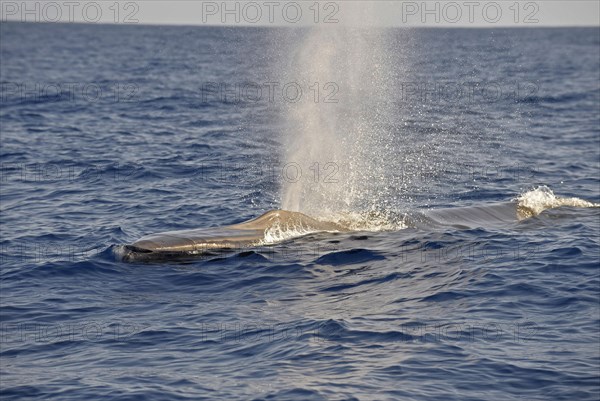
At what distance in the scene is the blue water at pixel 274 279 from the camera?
50.1 feet

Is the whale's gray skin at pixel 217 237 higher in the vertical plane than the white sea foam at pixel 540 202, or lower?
lower

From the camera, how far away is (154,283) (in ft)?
65.6

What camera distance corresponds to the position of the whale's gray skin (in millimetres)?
21562

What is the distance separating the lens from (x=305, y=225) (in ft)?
78.3

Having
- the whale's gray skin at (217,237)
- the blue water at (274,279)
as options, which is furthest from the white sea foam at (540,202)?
the whale's gray skin at (217,237)

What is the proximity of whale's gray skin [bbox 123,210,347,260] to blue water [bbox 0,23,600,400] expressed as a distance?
41 cm

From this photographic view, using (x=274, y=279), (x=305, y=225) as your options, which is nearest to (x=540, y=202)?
(x=305, y=225)

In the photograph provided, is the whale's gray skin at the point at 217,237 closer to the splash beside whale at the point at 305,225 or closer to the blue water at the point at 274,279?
the splash beside whale at the point at 305,225

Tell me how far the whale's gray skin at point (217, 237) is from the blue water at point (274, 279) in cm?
41

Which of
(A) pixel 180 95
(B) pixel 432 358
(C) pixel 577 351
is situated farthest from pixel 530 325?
(A) pixel 180 95

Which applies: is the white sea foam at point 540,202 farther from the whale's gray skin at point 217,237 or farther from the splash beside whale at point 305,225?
the whale's gray skin at point 217,237

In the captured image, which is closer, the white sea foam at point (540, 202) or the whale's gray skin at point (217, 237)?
the whale's gray skin at point (217, 237)

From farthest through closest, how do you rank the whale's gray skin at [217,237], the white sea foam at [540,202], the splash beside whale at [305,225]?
the white sea foam at [540,202]
the splash beside whale at [305,225]
the whale's gray skin at [217,237]

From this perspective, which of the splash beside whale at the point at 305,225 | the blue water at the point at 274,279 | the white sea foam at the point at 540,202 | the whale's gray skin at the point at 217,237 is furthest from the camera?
the white sea foam at the point at 540,202
